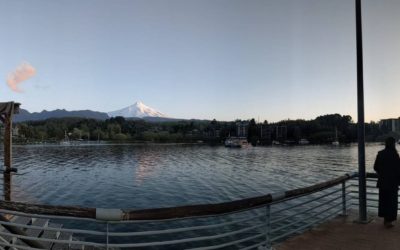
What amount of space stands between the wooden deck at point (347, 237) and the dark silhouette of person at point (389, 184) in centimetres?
25

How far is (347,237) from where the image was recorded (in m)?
6.72

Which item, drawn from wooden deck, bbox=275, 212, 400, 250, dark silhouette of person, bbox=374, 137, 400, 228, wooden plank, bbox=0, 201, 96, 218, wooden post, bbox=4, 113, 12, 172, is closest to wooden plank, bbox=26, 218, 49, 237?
wooden plank, bbox=0, 201, 96, 218

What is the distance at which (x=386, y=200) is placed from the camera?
25.3 feet

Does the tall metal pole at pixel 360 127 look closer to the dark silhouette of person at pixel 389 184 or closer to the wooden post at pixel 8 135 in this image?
the dark silhouette of person at pixel 389 184

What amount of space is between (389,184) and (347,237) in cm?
177

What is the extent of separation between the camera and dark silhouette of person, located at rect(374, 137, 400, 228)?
7637 mm

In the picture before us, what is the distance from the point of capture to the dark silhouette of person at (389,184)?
7.64 metres

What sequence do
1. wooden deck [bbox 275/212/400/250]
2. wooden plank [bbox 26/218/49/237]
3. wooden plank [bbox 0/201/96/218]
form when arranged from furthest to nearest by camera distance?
wooden plank [bbox 26/218/49/237], wooden deck [bbox 275/212/400/250], wooden plank [bbox 0/201/96/218]

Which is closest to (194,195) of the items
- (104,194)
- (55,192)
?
(104,194)

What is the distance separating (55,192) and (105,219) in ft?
86.1

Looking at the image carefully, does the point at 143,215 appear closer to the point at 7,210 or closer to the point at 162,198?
the point at 7,210

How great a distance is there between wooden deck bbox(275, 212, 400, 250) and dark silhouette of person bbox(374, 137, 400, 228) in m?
0.25

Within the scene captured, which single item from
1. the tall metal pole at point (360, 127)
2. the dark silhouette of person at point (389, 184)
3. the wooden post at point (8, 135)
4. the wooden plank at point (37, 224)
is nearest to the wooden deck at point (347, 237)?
the dark silhouette of person at point (389, 184)

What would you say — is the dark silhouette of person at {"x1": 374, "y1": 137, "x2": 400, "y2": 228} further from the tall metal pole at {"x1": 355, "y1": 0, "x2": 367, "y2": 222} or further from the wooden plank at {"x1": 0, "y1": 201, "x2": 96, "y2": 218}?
the wooden plank at {"x1": 0, "y1": 201, "x2": 96, "y2": 218}
